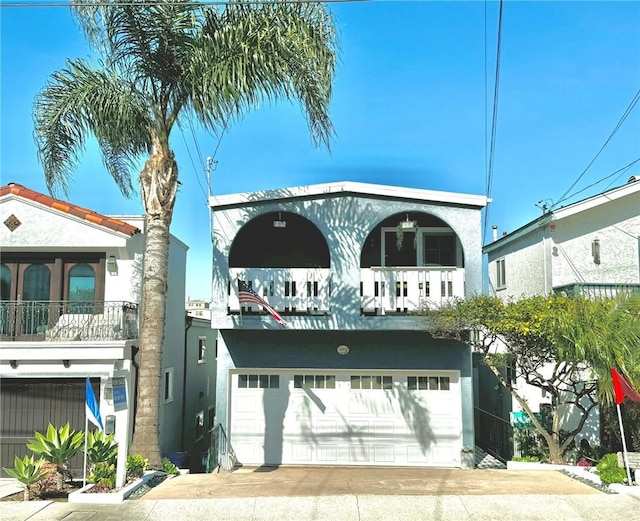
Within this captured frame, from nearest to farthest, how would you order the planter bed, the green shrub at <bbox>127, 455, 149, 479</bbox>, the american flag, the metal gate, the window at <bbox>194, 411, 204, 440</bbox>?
the planter bed, the green shrub at <bbox>127, 455, 149, 479</bbox>, the american flag, the metal gate, the window at <bbox>194, 411, 204, 440</bbox>

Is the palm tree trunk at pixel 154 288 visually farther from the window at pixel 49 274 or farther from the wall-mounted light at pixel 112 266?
the window at pixel 49 274

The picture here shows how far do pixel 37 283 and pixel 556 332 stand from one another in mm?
11130

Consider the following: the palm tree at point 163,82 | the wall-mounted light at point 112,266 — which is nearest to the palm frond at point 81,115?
the palm tree at point 163,82

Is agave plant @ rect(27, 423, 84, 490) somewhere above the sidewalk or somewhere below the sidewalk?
above

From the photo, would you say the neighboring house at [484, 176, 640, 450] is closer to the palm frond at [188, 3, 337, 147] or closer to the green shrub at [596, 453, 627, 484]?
the green shrub at [596, 453, 627, 484]

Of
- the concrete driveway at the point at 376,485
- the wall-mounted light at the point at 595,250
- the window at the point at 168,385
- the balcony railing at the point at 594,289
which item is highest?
the wall-mounted light at the point at 595,250

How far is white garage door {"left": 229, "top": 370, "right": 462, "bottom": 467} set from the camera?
13.8 metres

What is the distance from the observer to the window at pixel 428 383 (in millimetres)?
14000

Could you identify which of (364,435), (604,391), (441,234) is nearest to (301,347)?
(364,435)

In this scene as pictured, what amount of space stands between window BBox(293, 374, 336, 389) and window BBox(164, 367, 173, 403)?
132 inches

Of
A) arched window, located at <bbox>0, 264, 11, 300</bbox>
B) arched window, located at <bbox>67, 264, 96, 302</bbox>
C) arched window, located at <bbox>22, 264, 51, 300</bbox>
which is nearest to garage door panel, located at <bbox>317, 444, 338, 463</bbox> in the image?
arched window, located at <bbox>67, 264, 96, 302</bbox>

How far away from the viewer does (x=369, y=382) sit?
1403 cm

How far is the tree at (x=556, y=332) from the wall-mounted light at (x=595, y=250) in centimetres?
389

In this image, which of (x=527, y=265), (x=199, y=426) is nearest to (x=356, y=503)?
(x=527, y=265)
